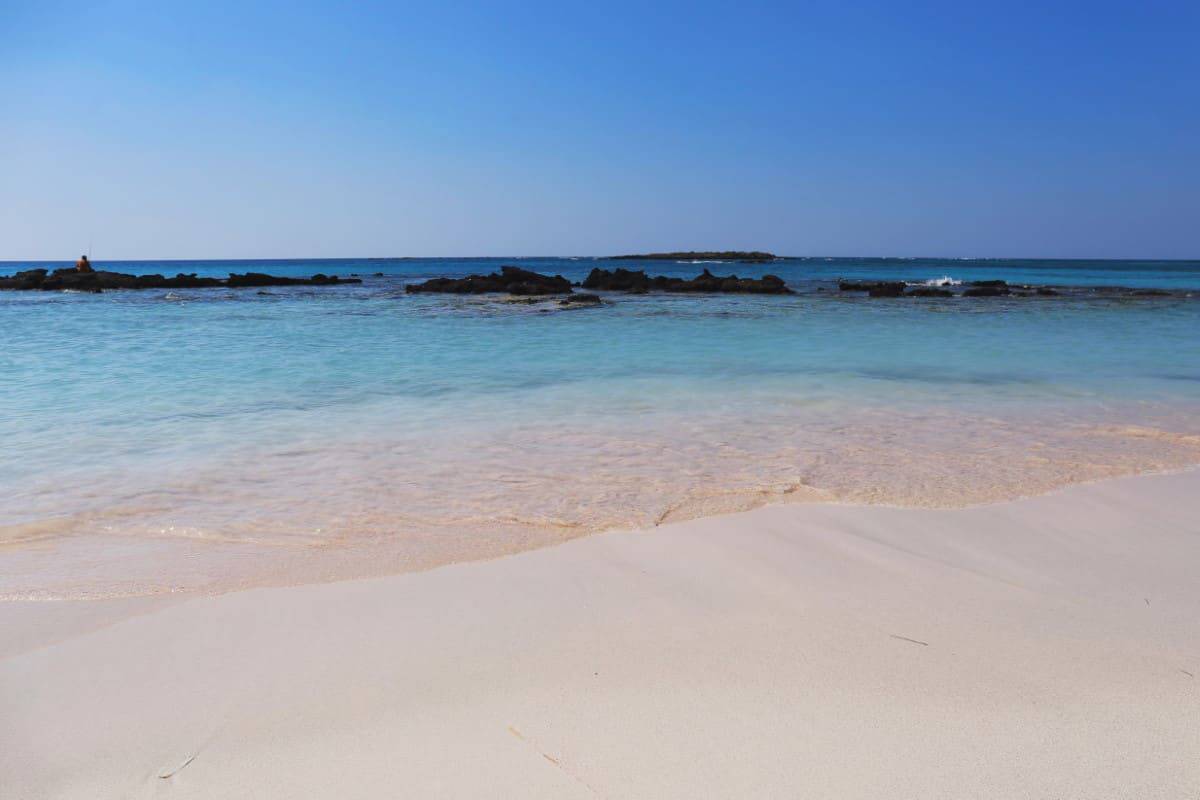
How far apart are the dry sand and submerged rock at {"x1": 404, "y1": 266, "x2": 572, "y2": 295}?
1022 inches

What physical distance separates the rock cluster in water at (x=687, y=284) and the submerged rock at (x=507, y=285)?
3.18m

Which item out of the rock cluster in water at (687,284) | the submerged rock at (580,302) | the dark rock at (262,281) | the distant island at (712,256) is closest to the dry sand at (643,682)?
the submerged rock at (580,302)

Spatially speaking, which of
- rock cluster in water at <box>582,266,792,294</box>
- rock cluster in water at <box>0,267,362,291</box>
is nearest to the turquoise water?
rock cluster in water at <box>582,266,792,294</box>

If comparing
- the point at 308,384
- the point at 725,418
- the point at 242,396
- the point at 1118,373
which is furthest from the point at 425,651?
the point at 1118,373

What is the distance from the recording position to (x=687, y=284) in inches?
1364

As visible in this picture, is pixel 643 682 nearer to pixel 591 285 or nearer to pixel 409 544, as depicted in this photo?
pixel 409 544

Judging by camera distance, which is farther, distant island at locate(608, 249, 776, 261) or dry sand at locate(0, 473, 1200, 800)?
distant island at locate(608, 249, 776, 261)

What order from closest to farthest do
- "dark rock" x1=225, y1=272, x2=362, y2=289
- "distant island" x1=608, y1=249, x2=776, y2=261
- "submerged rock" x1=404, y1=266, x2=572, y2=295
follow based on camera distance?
"submerged rock" x1=404, y1=266, x2=572, y2=295 < "dark rock" x1=225, y1=272, x2=362, y2=289 < "distant island" x1=608, y1=249, x2=776, y2=261

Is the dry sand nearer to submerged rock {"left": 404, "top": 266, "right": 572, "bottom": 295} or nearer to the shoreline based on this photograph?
the shoreline

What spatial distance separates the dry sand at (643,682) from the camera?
1896 mm

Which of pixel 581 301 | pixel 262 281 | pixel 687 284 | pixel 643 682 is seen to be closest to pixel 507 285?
pixel 581 301

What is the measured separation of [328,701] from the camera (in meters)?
2.24

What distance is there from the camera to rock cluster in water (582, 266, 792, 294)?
3231 cm

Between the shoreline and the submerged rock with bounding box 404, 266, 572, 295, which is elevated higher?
the submerged rock with bounding box 404, 266, 572, 295
